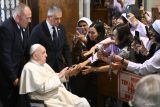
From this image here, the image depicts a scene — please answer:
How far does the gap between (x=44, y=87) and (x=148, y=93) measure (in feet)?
8.41

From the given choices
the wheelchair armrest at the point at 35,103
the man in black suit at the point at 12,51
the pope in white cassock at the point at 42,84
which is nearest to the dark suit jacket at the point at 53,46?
the man in black suit at the point at 12,51

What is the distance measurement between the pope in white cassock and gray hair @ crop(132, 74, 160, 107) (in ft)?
8.07

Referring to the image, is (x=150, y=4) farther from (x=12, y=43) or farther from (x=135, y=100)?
(x=135, y=100)

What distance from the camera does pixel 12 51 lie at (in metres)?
4.70

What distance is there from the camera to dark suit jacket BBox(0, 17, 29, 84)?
15.2ft

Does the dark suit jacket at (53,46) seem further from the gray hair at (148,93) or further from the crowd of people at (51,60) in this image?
the gray hair at (148,93)

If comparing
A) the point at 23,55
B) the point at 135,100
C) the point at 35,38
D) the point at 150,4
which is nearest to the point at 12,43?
the point at 23,55

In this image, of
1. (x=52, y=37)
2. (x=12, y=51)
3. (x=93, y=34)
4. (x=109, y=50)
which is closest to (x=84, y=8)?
(x=93, y=34)

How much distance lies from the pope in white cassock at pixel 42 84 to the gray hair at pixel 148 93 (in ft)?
8.07

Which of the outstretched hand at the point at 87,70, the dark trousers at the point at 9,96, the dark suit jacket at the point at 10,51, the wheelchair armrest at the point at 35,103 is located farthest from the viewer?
the outstretched hand at the point at 87,70

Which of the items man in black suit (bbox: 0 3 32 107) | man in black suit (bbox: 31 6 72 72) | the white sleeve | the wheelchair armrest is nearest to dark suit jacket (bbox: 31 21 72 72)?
man in black suit (bbox: 31 6 72 72)

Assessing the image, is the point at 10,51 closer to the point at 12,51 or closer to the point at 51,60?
the point at 12,51

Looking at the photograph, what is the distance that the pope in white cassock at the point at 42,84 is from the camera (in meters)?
4.53

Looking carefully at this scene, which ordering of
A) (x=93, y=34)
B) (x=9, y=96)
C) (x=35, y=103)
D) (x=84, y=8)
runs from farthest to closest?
(x=84, y=8)
(x=93, y=34)
(x=9, y=96)
(x=35, y=103)
